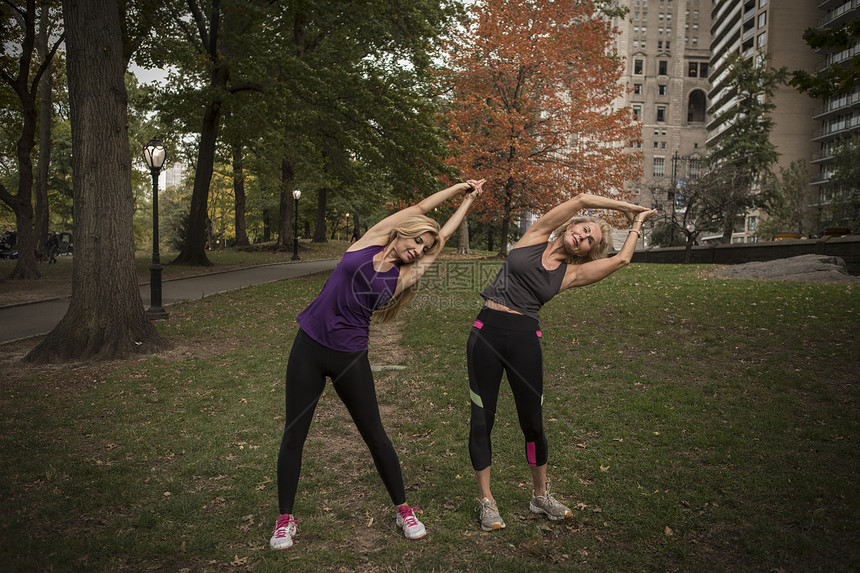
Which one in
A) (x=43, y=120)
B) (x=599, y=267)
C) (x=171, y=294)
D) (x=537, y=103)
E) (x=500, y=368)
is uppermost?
(x=537, y=103)

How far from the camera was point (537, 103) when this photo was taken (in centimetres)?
2377

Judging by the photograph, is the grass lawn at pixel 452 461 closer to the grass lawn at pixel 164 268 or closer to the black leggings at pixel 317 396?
the black leggings at pixel 317 396

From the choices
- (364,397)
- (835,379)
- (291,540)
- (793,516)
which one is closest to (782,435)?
(793,516)

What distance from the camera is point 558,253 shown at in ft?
13.1

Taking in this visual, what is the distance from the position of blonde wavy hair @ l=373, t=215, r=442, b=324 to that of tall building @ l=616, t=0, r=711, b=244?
11444cm

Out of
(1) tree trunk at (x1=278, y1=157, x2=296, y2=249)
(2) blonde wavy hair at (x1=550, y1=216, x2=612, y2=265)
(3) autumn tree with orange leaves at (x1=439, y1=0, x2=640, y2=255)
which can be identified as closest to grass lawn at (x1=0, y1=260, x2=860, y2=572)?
(2) blonde wavy hair at (x1=550, y1=216, x2=612, y2=265)

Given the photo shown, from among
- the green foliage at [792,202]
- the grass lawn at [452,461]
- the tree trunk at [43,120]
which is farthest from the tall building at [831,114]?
the tree trunk at [43,120]

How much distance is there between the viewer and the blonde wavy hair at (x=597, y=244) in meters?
4.01

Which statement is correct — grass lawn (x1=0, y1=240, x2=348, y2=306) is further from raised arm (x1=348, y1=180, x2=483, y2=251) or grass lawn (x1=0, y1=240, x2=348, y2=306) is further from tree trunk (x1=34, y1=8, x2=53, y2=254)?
raised arm (x1=348, y1=180, x2=483, y2=251)

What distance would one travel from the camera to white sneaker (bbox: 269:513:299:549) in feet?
12.0

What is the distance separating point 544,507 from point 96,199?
28.2 ft

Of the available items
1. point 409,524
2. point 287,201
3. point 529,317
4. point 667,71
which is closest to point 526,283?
point 529,317

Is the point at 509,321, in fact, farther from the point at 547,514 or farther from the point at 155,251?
the point at 155,251

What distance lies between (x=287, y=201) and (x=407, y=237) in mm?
33647
